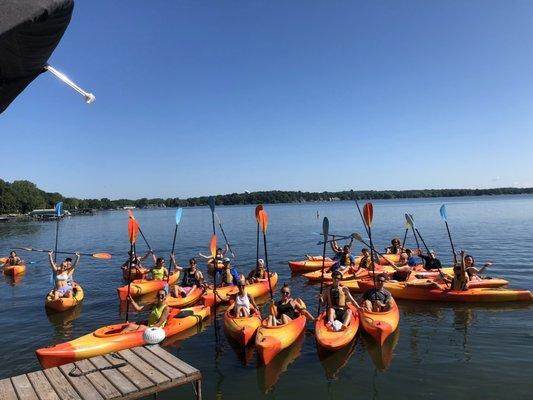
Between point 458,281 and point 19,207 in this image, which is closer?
point 458,281

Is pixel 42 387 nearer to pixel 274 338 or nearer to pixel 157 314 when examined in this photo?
pixel 274 338

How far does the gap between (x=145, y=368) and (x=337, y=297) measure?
234 inches

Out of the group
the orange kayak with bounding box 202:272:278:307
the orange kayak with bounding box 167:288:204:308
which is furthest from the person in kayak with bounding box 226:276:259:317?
the orange kayak with bounding box 167:288:204:308

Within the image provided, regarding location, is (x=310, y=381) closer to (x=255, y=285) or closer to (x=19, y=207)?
(x=255, y=285)

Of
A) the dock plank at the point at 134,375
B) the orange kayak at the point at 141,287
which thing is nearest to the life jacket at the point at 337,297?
the dock plank at the point at 134,375

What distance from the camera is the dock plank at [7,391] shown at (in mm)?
4664

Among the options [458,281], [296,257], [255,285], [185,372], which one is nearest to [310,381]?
[185,372]

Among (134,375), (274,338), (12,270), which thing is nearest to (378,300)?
(274,338)

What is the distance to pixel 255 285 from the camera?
14781 millimetres

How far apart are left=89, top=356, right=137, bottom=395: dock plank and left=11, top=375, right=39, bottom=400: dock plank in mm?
765

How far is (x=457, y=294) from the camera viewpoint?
43.9ft

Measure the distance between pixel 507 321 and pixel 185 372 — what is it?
10313 millimetres

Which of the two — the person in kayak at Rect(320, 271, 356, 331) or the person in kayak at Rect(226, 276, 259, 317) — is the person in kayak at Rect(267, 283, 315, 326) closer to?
the person in kayak at Rect(226, 276, 259, 317)

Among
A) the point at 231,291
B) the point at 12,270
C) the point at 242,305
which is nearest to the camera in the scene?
the point at 242,305
